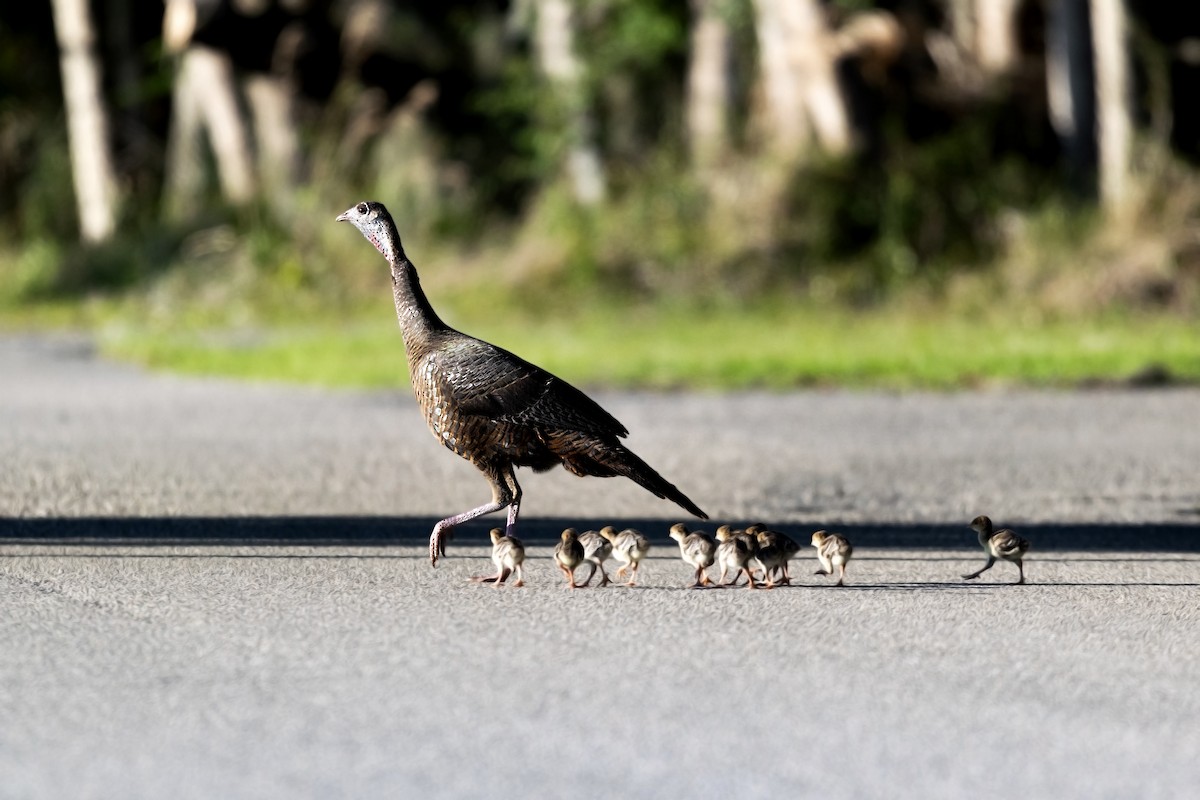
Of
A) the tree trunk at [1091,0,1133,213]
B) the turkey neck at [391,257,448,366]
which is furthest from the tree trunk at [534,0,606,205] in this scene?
the turkey neck at [391,257,448,366]

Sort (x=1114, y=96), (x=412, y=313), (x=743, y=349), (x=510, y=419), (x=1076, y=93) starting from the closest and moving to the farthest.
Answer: (x=510, y=419) < (x=412, y=313) < (x=743, y=349) < (x=1114, y=96) < (x=1076, y=93)

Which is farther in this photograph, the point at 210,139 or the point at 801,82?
the point at 210,139

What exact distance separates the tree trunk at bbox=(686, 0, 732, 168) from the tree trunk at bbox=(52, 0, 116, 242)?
29.4ft

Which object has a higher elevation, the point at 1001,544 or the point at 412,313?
the point at 412,313

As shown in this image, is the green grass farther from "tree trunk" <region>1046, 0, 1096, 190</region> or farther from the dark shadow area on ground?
the dark shadow area on ground

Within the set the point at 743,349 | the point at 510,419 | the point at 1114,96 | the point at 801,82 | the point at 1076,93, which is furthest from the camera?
the point at 801,82

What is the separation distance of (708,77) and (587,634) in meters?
21.1

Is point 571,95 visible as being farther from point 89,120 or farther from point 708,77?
point 89,120

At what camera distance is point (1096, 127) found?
82.9 ft

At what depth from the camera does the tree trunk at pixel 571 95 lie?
26297 mm

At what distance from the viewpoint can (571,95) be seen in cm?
2638

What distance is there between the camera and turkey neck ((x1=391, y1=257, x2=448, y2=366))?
8367 millimetres

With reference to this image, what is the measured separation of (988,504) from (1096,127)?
15.7 m

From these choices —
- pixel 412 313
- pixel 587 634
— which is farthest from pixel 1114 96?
pixel 587 634
